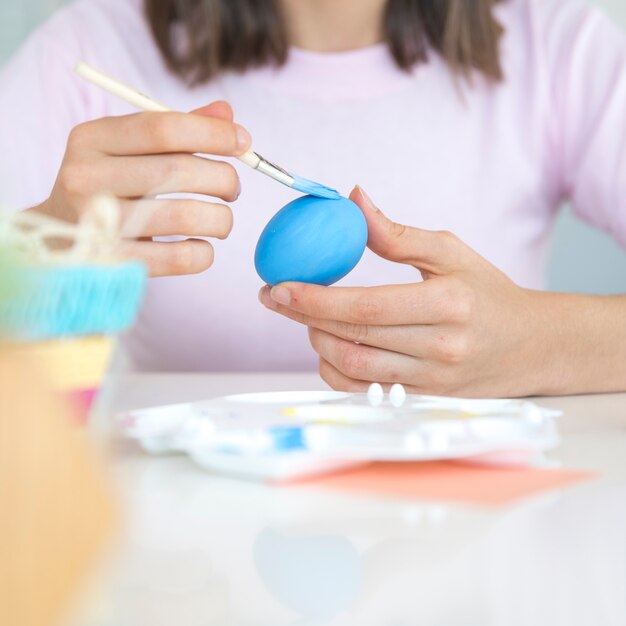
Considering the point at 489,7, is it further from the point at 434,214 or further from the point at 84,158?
the point at 84,158

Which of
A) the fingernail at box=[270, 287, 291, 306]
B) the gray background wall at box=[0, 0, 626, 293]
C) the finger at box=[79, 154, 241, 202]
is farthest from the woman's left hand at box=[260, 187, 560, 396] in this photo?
the gray background wall at box=[0, 0, 626, 293]

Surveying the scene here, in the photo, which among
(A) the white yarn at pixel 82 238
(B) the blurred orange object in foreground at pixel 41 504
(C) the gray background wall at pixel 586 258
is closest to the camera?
(B) the blurred orange object in foreground at pixel 41 504

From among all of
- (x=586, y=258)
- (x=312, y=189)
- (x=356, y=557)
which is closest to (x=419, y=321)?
(x=312, y=189)

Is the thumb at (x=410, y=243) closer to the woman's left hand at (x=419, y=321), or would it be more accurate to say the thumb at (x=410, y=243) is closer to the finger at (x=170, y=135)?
the woman's left hand at (x=419, y=321)

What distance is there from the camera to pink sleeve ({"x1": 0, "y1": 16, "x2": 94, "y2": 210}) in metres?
1.30

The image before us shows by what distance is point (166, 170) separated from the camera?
77 cm

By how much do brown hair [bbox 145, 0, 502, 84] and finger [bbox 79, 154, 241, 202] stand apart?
59 centimetres

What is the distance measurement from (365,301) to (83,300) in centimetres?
49

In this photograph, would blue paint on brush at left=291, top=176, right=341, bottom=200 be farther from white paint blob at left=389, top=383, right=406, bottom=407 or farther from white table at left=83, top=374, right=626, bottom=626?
white table at left=83, top=374, right=626, bottom=626

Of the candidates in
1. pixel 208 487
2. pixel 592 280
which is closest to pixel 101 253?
pixel 208 487

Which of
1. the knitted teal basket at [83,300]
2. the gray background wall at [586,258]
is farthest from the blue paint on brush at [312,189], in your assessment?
the gray background wall at [586,258]

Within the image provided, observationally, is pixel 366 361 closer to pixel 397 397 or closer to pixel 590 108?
pixel 397 397

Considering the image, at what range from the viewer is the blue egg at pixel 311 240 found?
78cm

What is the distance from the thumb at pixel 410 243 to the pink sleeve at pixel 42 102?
25.0 inches
